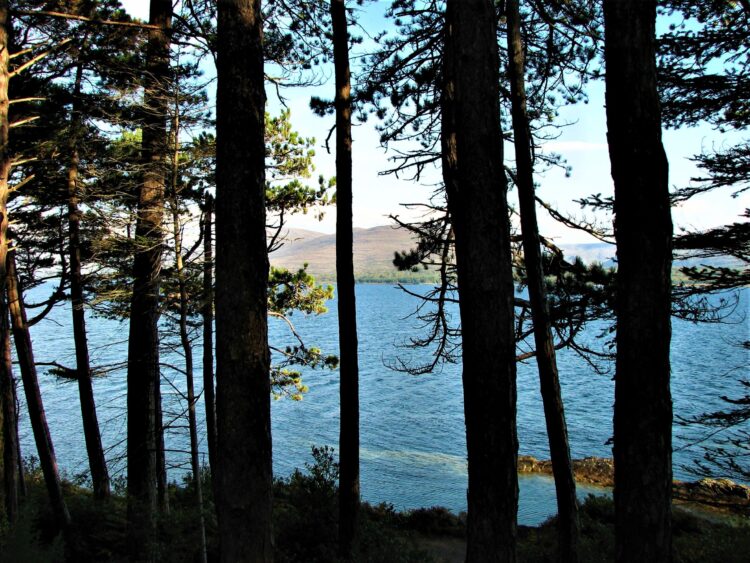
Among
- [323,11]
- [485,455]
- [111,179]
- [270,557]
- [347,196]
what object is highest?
[323,11]

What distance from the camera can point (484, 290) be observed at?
423 cm

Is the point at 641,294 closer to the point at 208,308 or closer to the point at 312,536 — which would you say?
the point at 208,308

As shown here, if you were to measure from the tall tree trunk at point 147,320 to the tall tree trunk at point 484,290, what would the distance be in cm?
544

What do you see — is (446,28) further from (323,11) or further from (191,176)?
(191,176)

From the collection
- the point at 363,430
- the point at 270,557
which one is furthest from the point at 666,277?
the point at 363,430

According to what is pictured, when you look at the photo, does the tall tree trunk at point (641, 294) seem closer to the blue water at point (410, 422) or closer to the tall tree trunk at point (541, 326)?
the tall tree trunk at point (541, 326)

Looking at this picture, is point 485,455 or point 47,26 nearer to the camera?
point 485,455

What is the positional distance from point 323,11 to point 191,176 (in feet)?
10.9

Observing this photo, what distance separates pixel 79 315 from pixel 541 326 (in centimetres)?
977

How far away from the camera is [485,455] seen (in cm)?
419

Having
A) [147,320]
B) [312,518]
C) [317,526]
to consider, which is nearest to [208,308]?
[147,320]

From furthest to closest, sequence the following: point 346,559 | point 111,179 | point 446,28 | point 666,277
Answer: point 111,179
point 346,559
point 446,28
point 666,277

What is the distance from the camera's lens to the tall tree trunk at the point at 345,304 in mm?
7789

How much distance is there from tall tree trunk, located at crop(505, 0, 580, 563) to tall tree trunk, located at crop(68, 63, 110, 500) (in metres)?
7.52
